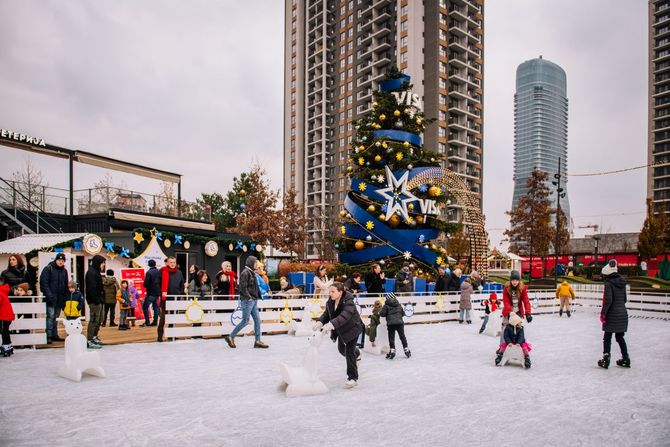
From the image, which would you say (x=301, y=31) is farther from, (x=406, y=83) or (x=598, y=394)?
(x=598, y=394)

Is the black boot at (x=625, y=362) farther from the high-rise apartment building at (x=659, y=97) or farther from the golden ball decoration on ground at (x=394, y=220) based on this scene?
the high-rise apartment building at (x=659, y=97)

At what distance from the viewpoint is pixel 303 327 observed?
1243 cm

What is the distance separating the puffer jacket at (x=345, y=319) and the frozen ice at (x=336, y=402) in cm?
81

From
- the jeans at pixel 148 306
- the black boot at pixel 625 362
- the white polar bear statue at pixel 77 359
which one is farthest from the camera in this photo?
the jeans at pixel 148 306

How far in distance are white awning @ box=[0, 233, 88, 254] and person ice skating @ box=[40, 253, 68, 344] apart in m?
4.14

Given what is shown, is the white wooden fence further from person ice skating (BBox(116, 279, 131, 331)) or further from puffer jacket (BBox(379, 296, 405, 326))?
puffer jacket (BBox(379, 296, 405, 326))

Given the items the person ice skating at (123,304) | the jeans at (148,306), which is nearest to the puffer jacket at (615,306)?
the jeans at (148,306)

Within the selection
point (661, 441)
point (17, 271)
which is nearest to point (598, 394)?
point (661, 441)

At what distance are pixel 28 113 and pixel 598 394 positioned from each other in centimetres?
2022

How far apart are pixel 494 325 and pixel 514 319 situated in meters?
4.58

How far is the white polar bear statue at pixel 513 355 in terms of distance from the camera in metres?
8.37

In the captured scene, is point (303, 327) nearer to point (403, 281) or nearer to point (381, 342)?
point (381, 342)

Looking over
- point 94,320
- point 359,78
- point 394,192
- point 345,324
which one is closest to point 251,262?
point 94,320

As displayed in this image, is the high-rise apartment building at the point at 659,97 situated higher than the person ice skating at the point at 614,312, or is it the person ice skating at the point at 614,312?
the high-rise apartment building at the point at 659,97
